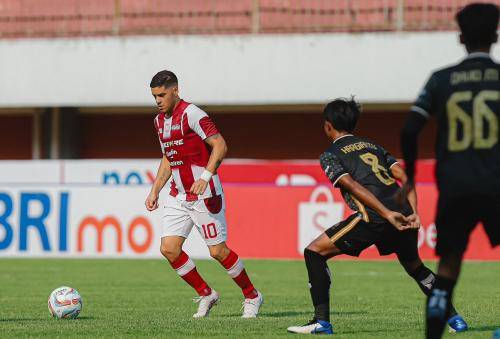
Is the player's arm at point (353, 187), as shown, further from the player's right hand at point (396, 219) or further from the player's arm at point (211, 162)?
the player's arm at point (211, 162)

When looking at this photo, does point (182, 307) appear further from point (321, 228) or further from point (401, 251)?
point (321, 228)

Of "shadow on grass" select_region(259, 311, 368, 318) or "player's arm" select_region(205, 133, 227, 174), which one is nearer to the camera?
"player's arm" select_region(205, 133, 227, 174)

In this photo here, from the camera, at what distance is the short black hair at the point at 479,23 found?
6.24 metres

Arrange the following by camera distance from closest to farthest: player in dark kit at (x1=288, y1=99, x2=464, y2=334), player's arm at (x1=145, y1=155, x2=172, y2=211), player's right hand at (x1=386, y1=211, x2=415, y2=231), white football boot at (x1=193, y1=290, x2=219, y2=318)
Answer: player's right hand at (x1=386, y1=211, x2=415, y2=231), player in dark kit at (x1=288, y1=99, x2=464, y2=334), white football boot at (x1=193, y1=290, x2=219, y2=318), player's arm at (x1=145, y1=155, x2=172, y2=211)

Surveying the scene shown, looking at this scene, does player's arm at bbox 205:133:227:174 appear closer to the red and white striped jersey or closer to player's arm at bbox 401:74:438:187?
the red and white striped jersey

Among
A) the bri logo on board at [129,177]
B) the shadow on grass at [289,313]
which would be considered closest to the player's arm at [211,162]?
the shadow on grass at [289,313]

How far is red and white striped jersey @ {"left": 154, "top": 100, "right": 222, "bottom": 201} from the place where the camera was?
984 centimetres

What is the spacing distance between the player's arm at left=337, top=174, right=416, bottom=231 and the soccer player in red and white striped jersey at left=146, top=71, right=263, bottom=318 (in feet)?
6.53

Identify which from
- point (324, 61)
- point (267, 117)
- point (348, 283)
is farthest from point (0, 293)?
point (267, 117)

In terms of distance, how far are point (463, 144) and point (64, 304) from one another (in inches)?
183

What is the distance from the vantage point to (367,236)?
8.16 metres

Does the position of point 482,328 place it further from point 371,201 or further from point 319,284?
point 371,201

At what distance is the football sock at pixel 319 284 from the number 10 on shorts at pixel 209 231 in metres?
1.75

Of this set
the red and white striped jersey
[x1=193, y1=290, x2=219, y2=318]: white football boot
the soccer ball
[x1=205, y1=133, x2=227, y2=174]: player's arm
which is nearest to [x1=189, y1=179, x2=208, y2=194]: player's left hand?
[x1=205, y1=133, x2=227, y2=174]: player's arm
